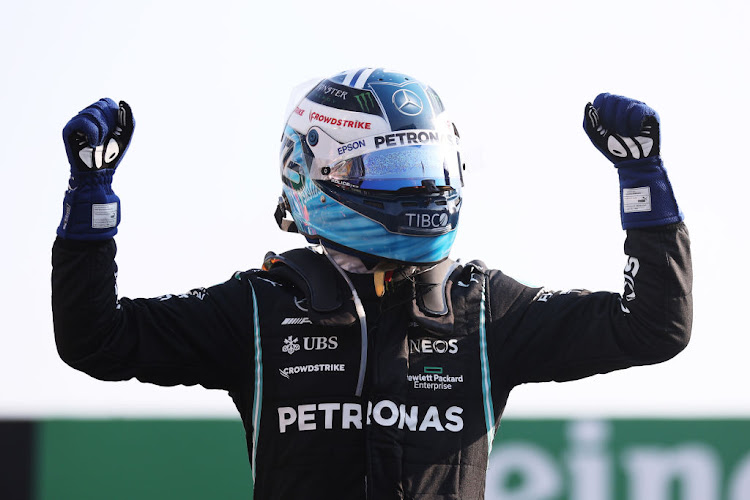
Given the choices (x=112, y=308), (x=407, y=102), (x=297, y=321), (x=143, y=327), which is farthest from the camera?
(x=407, y=102)

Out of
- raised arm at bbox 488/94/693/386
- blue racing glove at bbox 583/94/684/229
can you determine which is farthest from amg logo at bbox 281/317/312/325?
blue racing glove at bbox 583/94/684/229

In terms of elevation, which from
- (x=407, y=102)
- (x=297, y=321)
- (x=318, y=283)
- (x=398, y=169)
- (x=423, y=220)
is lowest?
(x=297, y=321)

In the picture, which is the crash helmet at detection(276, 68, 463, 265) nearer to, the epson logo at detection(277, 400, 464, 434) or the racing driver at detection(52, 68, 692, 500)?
the racing driver at detection(52, 68, 692, 500)

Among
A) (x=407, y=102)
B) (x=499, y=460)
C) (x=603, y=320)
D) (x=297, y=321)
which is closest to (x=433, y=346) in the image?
(x=297, y=321)

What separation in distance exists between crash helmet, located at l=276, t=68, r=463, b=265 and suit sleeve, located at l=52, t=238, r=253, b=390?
Result: 45cm

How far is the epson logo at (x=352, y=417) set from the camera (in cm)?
388

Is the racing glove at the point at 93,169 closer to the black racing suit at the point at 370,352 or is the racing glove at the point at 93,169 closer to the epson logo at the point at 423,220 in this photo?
the black racing suit at the point at 370,352

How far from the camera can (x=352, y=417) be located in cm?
390

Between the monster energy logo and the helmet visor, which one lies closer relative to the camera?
the helmet visor

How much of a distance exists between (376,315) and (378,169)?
50 centimetres

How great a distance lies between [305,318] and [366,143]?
65 centimetres

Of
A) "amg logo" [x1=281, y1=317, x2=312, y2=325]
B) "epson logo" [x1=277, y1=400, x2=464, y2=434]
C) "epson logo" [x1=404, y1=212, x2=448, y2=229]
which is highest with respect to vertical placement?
"epson logo" [x1=404, y1=212, x2=448, y2=229]

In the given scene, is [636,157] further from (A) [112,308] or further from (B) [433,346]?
(A) [112,308]

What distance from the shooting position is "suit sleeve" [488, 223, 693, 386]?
378cm
